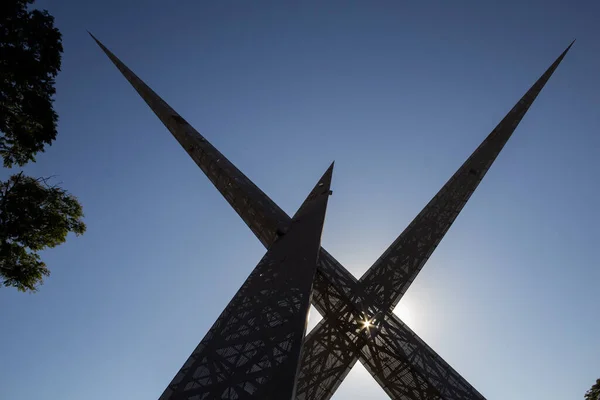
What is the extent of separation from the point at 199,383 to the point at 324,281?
21.2 feet

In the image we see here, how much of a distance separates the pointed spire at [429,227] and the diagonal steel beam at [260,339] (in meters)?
4.12

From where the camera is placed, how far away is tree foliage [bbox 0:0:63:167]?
369 inches

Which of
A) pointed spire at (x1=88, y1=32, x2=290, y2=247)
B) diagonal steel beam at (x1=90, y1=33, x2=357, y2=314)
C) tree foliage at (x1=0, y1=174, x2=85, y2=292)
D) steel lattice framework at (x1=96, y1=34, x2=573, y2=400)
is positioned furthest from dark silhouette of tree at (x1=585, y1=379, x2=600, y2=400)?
tree foliage at (x1=0, y1=174, x2=85, y2=292)

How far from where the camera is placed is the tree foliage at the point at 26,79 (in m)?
9.38

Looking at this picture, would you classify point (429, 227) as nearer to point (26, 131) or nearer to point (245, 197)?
point (245, 197)

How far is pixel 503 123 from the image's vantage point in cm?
2022

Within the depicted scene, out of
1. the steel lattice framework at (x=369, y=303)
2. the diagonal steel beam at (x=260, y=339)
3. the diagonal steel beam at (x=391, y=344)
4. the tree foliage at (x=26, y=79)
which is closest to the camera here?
the diagonal steel beam at (x=260, y=339)

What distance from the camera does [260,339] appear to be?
724 cm

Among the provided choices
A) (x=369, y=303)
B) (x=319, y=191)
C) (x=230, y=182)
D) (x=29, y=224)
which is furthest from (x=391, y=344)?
(x=29, y=224)

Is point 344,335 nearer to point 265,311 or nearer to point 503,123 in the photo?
point 265,311

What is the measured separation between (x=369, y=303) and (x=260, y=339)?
19.2ft

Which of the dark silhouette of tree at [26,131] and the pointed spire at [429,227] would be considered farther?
the pointed spire at [429,227]

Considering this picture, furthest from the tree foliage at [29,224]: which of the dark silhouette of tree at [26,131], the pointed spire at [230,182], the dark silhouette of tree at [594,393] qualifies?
A: the dark silhouette of tree at [594,393]

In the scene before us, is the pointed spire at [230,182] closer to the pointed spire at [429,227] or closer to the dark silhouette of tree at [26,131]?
the pointed spire at [429,227]
